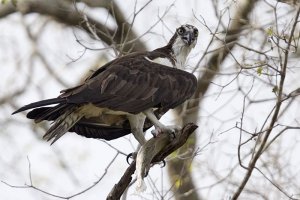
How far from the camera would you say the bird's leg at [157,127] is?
623cm

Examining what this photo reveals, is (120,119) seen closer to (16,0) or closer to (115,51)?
(115,51)

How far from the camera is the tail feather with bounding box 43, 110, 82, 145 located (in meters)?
6.17

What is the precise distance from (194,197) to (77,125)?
15.8ft

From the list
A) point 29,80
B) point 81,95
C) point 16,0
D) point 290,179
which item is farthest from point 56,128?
point 29,80

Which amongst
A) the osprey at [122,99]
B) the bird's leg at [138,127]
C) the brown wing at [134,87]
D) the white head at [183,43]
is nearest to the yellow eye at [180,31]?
the white head at [183,43]

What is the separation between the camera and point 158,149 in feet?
20.0

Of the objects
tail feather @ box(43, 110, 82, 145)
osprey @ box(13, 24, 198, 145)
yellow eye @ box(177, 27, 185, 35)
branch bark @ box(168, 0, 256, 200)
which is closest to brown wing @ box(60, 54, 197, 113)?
osprey @ box(13, 24, 198, 145)

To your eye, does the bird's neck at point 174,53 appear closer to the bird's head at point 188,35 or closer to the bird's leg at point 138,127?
the bird's head at point 188,35

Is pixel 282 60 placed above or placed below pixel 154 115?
above

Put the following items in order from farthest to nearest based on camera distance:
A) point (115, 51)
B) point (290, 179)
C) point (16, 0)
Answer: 1. point (16, 0)
2. point (290, 179)
3. point (115, 51)

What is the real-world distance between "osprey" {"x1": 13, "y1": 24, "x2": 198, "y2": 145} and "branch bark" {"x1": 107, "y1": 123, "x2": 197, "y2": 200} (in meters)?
0.16

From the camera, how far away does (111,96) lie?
6.48m

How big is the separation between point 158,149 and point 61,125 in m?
0.74

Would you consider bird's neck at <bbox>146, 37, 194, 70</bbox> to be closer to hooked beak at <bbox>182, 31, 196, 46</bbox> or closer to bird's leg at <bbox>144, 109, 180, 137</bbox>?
hooked beak at <bbox>182, 31, 196, 46</bbox>
